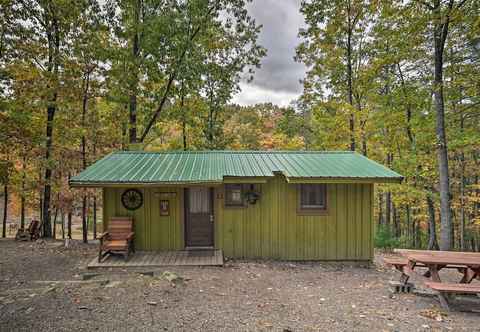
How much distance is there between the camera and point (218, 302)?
414 centimetres

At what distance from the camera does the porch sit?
5844 millimetres

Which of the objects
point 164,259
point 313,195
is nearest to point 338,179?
point 313,195

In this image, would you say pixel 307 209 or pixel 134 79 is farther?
pixel 134 79

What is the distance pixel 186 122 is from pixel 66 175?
5.68 m

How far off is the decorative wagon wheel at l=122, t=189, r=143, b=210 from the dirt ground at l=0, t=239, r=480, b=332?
1.74 metres

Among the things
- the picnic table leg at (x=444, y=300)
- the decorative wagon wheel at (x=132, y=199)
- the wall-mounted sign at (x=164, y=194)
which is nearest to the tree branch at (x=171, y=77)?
the decorative wagon wheel at (x=132, y=199)

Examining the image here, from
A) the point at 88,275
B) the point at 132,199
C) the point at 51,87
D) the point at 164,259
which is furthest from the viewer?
the point at 51,87

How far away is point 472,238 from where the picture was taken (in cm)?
1535

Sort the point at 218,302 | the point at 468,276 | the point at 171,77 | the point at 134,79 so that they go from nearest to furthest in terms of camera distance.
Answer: the point at 218,302, the point at 468,276, the point at 134,79, the point at 171,77

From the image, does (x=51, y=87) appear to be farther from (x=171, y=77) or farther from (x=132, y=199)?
(x=132, y=199)

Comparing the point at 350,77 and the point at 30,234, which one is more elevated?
the point at 350,77

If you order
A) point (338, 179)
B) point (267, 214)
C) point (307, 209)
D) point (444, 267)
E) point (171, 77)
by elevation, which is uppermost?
point (171, 77)

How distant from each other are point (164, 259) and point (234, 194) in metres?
2.40

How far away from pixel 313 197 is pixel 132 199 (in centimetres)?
494
